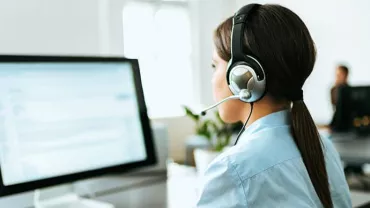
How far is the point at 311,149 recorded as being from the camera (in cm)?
92

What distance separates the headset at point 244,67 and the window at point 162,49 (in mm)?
4178

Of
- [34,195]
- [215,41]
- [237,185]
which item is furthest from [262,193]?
[34,195]

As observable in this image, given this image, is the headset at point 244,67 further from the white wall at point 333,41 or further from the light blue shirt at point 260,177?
the white wall at point 333,41

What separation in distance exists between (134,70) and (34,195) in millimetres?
446

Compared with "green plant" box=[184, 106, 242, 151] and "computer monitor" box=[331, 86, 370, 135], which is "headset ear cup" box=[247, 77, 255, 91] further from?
"computer monitor" box=[331, 86, 370, 135]

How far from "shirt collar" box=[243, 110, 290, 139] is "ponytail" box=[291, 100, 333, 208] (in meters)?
0.02

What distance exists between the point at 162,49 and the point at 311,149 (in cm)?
465

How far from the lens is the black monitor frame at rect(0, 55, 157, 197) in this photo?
3.35 feet

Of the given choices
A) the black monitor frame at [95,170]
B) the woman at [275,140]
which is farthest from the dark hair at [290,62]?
the black monitor frame at [95,170]

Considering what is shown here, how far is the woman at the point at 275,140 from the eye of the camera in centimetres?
82

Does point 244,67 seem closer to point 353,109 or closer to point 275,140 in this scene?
point 275,140

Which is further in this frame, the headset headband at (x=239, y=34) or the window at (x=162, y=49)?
the window at (x=162, y=49)

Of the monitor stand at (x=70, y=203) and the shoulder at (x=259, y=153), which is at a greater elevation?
the shoulder at (x=259, y=153)

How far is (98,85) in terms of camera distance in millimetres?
1236
